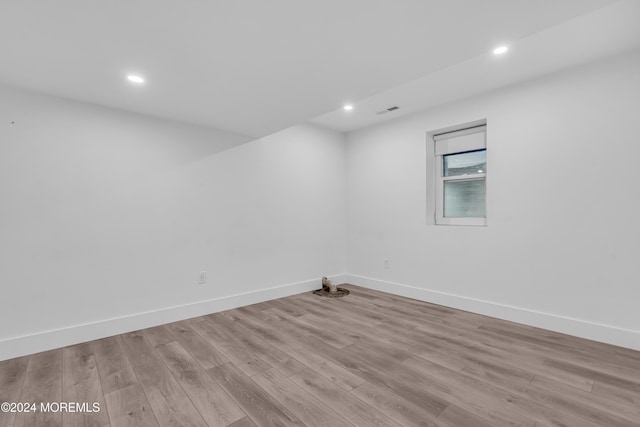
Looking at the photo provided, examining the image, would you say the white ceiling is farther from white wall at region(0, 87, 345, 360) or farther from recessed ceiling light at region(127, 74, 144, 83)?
white wall at region(0, 87, 345, 360)

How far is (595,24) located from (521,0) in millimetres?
1321

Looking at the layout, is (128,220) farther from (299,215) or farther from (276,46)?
(276,46)

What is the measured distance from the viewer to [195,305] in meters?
3.23

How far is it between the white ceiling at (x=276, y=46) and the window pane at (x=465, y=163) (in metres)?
0.93

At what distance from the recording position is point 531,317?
114 inches

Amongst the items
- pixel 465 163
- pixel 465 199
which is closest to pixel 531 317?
pixel 465 199

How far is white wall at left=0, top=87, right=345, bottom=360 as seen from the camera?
93.6 inches

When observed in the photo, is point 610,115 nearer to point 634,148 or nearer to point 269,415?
point 634,148

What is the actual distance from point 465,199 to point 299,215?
2250mm

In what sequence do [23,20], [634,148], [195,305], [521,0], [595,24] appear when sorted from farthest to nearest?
[195,305] → [634,148] → [595,24] → [23,20] → [521,0]

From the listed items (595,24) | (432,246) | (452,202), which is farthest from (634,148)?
(432,246)

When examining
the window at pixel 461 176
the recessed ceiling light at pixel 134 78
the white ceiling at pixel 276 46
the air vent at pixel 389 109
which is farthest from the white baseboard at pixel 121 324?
the air vent at pixel 389 109

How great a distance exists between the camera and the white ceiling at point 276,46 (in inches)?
56.9

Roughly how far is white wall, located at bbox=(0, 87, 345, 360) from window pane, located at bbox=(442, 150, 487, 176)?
6.75 ft
